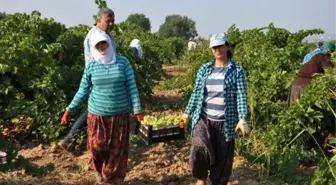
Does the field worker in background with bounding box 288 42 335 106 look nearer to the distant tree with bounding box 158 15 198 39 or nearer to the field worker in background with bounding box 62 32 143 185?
the field worker in background with bounding box 62 32 143 185

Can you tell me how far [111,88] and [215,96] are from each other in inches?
35.3

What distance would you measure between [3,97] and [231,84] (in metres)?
3.24

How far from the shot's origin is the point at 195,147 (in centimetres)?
433

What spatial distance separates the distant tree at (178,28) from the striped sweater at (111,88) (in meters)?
64.3

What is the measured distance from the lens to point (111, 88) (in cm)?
429

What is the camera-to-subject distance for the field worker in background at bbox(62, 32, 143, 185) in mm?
4281

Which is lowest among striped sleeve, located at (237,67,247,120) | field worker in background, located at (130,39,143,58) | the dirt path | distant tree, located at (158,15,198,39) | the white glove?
the dirt path

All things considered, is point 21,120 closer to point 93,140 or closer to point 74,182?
point 74,182

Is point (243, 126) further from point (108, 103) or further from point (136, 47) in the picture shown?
point (136, 47)

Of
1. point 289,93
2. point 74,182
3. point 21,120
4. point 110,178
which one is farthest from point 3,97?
point 289,93

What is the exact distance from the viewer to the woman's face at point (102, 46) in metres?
4.22

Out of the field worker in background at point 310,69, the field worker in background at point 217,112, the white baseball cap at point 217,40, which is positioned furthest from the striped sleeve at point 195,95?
the field worker in background at point 310,69

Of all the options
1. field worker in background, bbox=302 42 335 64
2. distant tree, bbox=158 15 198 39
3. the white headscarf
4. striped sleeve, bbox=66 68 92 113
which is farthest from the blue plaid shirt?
distant tree, bbox=158 15 198 39

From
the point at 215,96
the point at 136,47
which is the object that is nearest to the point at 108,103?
the point at 215,96
